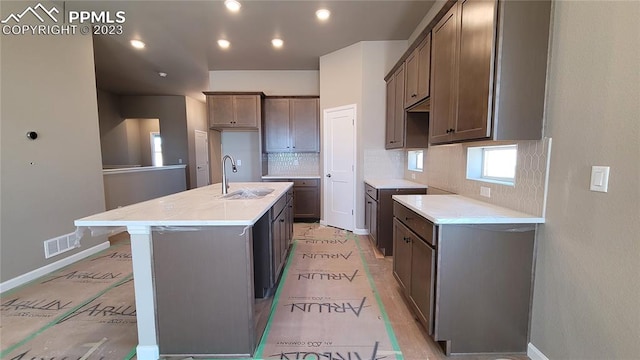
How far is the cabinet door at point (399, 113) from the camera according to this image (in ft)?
10.6

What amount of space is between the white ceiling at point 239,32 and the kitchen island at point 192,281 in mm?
2679

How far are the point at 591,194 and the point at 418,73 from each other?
71.3 inches

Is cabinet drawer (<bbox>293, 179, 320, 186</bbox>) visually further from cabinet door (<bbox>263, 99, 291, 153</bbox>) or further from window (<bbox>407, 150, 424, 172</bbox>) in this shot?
window (<bbox>407, 150, 424, 172</bbox>)

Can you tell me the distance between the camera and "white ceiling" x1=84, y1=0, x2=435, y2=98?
121 inches

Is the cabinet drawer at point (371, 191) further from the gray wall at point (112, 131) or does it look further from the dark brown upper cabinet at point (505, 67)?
the gray wall at point (112, 131)

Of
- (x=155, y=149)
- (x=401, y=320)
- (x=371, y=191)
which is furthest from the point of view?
(x=155, y=149)

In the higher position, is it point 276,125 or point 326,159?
point 276,125

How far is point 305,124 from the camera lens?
5141mm

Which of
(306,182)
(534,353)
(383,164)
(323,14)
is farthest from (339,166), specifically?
(534,353)

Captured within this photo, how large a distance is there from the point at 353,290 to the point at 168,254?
Result: 65.5 inches

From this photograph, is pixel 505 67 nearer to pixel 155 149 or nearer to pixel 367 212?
pixel 367 212

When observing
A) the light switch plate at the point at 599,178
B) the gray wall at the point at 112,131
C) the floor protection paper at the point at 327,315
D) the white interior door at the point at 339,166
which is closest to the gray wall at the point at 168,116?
the gray wall at the point at 112,131

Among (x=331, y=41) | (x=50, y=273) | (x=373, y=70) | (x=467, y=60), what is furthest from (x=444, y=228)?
(x=50, y=273)

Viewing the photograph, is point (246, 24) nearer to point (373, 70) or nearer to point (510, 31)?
point (373, 70)
